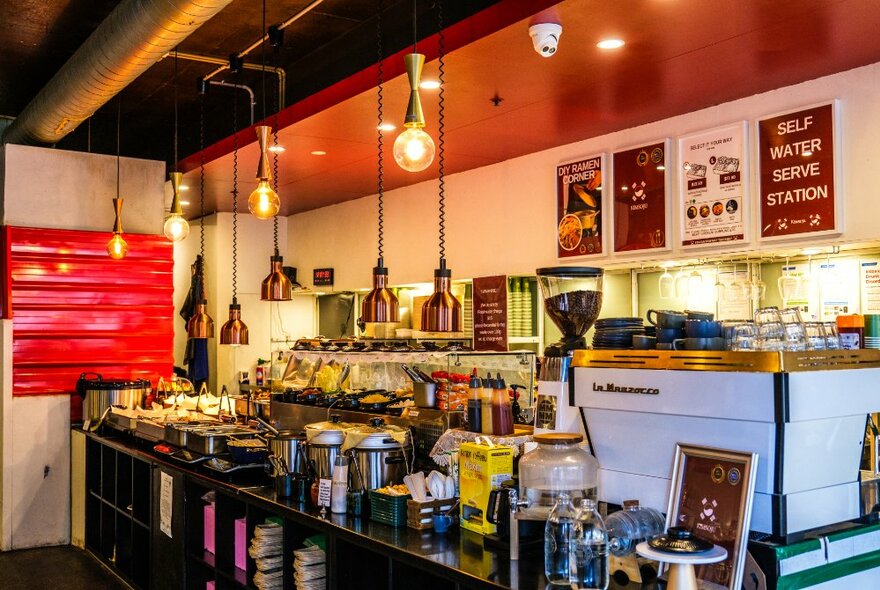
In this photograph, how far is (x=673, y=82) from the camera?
4820 millimetres

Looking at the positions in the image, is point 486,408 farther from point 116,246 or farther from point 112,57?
point 116,246

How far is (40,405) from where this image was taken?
7340 mm

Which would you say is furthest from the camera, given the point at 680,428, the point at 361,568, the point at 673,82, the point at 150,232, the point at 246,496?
the point at 150,232

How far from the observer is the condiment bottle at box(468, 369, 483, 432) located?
379 cm

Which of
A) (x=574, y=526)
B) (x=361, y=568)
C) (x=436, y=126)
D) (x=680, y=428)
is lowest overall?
(x=361, y=568)

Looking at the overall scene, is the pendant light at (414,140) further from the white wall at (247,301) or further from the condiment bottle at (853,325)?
the white wall at (247,301)

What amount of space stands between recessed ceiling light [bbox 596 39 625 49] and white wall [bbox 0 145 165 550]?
16.8 feet

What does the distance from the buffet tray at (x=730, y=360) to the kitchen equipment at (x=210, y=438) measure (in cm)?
266

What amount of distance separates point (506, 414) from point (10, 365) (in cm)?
521

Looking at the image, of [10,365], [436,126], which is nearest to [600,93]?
[436,126]

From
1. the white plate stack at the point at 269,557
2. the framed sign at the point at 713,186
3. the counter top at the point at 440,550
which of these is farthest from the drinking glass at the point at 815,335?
the white plate stack at the point at 269,557

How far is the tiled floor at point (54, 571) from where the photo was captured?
611 cm

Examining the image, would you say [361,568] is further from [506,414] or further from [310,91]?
[310,91]

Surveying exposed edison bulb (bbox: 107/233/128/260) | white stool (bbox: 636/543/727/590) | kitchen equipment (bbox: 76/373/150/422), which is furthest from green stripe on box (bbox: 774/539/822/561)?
kitchen equipment (bbox: 76/373/150/422)
